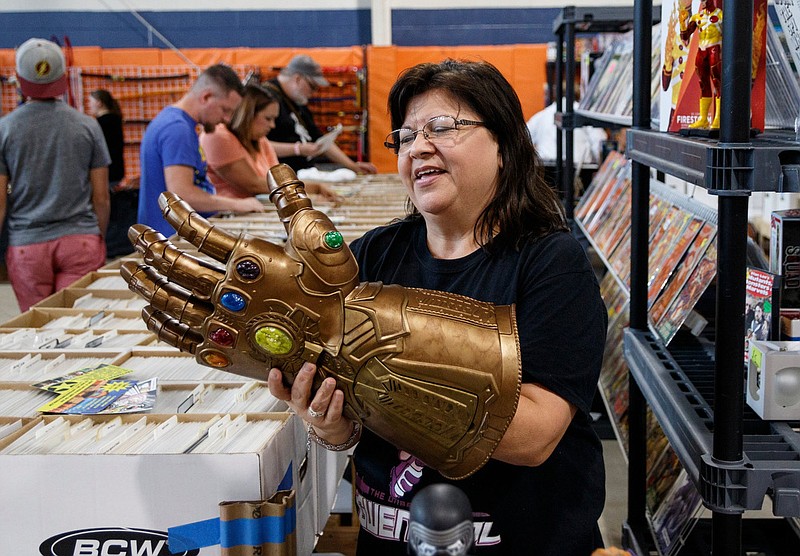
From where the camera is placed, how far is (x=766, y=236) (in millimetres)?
3230

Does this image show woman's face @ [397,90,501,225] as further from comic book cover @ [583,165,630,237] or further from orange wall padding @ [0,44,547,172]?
orange wall padding @ [0,44,547,172]

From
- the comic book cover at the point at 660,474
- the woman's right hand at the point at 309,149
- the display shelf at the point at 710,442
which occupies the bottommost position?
the comic book cover at the point at 660,474

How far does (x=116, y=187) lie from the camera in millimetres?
8633

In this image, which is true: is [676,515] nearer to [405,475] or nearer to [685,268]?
[685,268]

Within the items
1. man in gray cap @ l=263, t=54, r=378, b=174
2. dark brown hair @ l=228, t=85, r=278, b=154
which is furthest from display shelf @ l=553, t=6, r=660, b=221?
man in gray cap @ l=263, t=54, r=378, b=174

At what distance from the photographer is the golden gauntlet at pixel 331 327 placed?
3.74 feet

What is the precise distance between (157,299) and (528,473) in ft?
2.16

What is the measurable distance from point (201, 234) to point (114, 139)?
7.00m

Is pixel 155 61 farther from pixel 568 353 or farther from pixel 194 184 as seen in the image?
pixel 568 353

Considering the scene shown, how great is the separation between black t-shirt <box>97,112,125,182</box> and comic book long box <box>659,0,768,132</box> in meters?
6.41

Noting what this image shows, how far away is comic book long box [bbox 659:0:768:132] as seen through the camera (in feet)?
5.02

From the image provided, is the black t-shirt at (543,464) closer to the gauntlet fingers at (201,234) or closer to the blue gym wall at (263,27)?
the gauntlet fingers at (201,234)

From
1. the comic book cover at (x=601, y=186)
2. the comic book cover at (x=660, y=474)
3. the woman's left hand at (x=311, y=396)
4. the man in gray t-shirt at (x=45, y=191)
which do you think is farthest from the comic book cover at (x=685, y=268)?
the man in gray t-shirt at (x=45, y=191)

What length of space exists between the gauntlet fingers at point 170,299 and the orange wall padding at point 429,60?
28.7 ft
